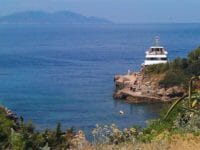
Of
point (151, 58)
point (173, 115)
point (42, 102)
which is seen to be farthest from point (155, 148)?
point (151, 58)

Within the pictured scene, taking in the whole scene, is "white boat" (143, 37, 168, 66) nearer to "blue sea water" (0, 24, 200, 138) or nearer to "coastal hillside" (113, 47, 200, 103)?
"coastal hillside" (113, 47, 200, 103)

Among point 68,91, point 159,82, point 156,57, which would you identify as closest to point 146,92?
point 159,82

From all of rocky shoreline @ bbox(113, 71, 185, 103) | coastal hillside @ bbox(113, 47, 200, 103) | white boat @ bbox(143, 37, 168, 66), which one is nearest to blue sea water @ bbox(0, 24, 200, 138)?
rocky shoreline @ bbox(113, 71, 185, 103)

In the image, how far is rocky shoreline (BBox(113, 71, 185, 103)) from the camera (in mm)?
51031

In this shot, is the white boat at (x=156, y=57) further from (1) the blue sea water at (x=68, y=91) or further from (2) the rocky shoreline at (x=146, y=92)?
(2) the rocky shoreline at (x=146, y=92)

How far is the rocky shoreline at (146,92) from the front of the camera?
2009 inches

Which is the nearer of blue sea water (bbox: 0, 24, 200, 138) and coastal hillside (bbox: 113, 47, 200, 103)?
blue sea water (bbox: 0, 24, 200, 138)

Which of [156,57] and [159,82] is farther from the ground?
[156,57]

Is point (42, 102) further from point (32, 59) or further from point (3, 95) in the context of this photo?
point (32, 59)

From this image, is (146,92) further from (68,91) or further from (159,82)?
Answer: (68,91)

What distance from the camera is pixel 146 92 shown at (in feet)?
172

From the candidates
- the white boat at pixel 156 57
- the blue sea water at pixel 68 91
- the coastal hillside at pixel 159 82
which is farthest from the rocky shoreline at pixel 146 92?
the white boat at pixel 156 57

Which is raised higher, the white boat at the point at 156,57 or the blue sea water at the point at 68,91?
the white boat at the point at 156,57

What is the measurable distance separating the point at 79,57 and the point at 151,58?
30698 mm
